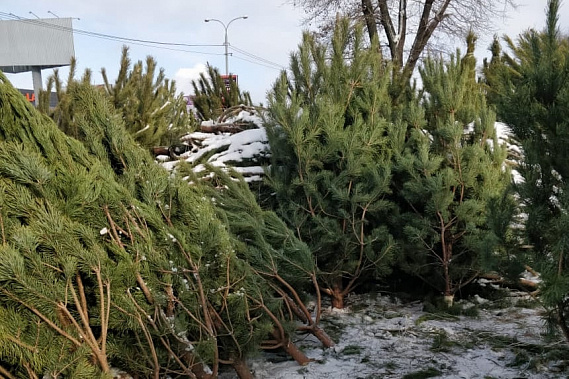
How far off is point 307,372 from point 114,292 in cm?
148

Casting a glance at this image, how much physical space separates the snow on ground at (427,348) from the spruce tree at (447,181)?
0.44 m

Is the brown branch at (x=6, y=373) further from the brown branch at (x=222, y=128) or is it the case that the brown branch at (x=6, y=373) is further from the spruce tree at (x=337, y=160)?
the brown branch at (x=222, y=128)

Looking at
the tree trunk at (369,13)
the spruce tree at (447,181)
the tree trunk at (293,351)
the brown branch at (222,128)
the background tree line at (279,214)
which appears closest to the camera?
the background tree line at (279,214)

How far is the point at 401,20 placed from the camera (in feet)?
53.3

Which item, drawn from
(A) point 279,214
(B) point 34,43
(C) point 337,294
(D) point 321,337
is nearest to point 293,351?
(D) point 321,337

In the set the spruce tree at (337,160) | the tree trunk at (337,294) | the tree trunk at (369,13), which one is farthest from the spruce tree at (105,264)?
the tree trunk at (369,13)

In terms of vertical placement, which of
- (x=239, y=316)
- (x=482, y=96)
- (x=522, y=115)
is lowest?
(x=239, y=316)

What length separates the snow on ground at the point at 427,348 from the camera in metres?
3.09

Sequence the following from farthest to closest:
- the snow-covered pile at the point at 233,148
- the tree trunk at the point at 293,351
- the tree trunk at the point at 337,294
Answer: the snow-covered pile at the point at 233,148
the tree trunk at the point at 337,294
the tree trunk at the point at 293,351

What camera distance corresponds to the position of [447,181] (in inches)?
164

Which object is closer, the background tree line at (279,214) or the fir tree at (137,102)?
the background tree line at (279,214)

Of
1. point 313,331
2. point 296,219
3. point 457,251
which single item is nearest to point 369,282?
point 457,251

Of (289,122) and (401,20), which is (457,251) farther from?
(401,20)

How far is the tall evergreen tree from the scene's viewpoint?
2.46m
